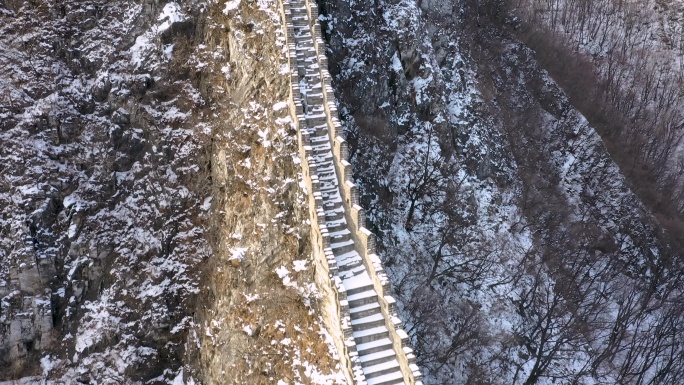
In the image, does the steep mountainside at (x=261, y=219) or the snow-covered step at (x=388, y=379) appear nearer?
the snow-covered step at (x=388, y=379)

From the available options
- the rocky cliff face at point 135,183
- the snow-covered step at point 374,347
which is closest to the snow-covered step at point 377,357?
the snow-covered step at point 374,347

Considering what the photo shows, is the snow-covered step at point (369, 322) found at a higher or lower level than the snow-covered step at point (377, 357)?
higher

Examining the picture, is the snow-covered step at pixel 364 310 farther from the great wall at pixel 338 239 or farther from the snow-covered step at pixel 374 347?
the snow-covered step at pixel 374 347

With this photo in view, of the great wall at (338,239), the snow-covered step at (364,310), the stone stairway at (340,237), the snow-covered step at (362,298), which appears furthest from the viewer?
the snow-covered step at (362,298)

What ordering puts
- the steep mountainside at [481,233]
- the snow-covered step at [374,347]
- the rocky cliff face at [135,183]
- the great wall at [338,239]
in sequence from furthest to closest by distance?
the steep mountainside at [481,233], the rocky cliff face at [135,183], the snow-covered step at [374,347], the great wall at [338,239]

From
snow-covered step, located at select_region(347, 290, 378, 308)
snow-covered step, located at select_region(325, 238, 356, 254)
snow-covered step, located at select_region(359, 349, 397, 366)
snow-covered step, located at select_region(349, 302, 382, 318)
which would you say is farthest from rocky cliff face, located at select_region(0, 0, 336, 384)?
snow-covered step, located at select_region(359, 349, 397, 366)

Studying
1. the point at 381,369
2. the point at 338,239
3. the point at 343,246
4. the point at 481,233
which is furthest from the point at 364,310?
the point at 481,233

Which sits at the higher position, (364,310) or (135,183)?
(364,310)

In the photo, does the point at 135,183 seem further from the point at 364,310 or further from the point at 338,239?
the point at 364,310
